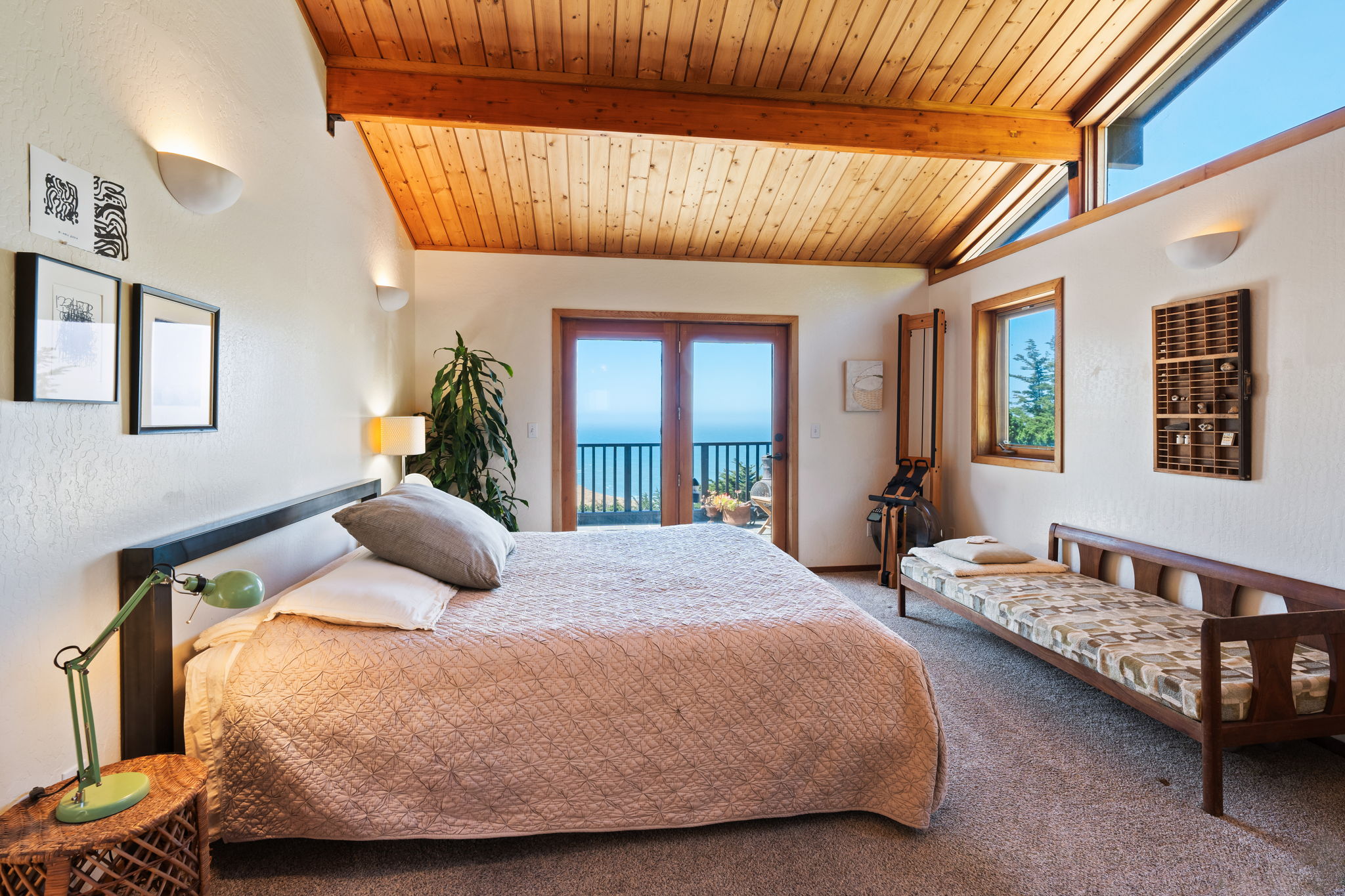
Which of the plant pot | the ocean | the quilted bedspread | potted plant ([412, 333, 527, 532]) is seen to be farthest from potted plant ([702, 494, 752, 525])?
the quilted bedspread

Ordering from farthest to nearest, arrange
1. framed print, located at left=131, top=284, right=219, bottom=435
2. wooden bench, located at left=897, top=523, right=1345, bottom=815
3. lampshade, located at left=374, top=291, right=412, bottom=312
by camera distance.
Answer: lampshade, located at left=374, top=291, right=412, bottom=312, wooden bench, located at left=897, top=523, right=1345, bottom=815, framed print, located at left=131, top=284, right=219, bottom=435

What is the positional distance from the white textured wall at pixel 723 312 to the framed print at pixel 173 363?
2.68 metres

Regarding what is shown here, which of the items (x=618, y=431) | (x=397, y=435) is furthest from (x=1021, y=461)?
(x=397, y=435)

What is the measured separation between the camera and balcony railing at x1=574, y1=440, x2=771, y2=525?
4844 mm

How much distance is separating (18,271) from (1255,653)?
3236 mm

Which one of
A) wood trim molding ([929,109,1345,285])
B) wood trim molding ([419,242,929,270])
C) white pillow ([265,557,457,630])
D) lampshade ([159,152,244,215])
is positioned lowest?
white pillow ([265,557,457,630])

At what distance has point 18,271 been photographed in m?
1.21

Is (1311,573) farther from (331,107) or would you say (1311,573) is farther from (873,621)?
(331,107)

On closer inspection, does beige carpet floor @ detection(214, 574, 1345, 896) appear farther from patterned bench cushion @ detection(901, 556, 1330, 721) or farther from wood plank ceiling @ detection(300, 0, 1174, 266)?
wood plank ceiling @ detection(300, 0, 1174, 266)

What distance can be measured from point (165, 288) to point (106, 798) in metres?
1.21

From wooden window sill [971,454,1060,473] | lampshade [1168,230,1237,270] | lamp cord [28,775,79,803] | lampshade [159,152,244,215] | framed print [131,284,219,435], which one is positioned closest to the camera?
lamp cord [28,775,79,803]

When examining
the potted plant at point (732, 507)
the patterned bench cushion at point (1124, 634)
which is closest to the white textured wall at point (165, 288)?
the potted plant at point (732, 507)

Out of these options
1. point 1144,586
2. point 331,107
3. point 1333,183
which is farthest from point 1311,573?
point 331,107

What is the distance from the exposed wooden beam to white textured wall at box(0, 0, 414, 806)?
341 millimetres
